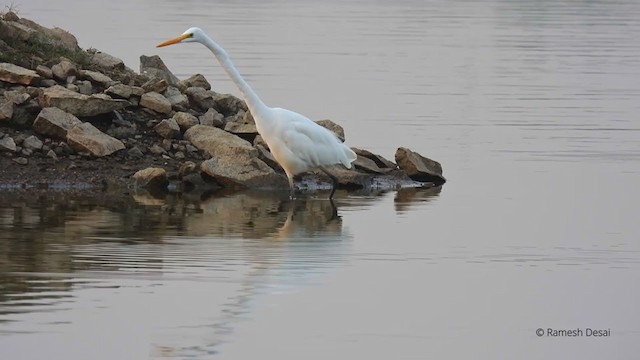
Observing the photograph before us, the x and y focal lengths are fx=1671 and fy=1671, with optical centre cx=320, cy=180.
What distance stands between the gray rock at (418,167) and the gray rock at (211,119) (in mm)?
1974

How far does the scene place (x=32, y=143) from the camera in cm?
1691

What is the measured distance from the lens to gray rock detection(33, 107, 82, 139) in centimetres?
1686

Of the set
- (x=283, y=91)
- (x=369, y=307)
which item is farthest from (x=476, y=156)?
(x=369, y=307)

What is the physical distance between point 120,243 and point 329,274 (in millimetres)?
2070

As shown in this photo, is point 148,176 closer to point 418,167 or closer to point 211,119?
point 211,119

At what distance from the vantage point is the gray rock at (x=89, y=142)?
55.5 ft

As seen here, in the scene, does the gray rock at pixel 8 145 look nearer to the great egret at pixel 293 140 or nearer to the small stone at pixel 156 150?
the small stone at pixel 156 150

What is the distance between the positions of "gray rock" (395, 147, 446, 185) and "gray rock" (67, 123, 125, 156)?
308 centimetres

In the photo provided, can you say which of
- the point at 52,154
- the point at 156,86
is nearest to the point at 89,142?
the point at 52,154

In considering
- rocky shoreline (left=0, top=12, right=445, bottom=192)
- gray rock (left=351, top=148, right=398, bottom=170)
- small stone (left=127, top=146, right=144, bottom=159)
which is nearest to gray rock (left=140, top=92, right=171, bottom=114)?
rocky shoreline (left=0, top=12, right=445, bottom=192)

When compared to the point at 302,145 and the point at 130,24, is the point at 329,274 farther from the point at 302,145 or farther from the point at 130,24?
the point at 130,24

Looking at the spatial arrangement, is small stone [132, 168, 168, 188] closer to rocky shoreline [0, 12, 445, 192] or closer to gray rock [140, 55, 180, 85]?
rocky shoreline [0, 12, 445, 192]

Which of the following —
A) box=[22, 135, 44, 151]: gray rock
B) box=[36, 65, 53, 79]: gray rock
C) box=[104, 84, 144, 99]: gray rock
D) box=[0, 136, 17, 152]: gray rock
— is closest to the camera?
box=[0, 136, 17, 152]: gray rock

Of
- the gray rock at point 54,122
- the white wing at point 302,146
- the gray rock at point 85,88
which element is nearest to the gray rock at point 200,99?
the gray rock at point 85,88
